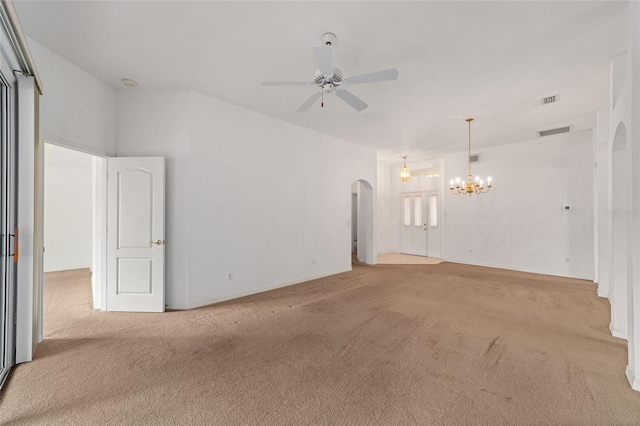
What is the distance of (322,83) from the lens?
2.93 metres

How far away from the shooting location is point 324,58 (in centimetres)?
245

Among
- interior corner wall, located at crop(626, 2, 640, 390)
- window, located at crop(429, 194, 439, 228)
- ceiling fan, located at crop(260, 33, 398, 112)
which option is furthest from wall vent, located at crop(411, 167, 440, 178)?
ceiling fan, located at crop(260, 33, 398, 112)

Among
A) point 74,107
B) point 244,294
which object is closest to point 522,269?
point 244,294

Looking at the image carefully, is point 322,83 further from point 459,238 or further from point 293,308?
point 459,238

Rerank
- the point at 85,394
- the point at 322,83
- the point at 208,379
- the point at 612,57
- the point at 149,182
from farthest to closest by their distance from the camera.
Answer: the point at 149,182, the point at 612,57, the point at 322,83, the point at 208,379, the point at 85,394

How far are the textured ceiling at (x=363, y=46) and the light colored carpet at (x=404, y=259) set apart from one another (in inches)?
177

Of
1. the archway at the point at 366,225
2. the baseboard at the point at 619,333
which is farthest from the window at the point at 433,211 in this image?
the baseboard at the point at 619,333

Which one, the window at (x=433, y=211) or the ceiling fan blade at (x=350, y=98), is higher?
the ceiling fan blade at (x=350, y=98)

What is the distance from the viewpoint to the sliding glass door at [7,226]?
245cm

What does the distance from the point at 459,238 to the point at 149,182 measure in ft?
25.5

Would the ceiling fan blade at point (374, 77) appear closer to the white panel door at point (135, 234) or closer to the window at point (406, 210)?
the white panel door at point (135, 234)

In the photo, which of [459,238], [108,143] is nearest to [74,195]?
[108,143]

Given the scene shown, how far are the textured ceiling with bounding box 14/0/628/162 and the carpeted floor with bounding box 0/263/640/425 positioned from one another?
3.18 m

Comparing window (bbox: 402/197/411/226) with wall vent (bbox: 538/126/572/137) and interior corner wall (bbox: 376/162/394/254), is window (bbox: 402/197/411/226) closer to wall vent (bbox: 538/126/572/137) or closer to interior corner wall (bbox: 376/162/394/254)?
interior corner wall (bbox: 376/162/394/254)
